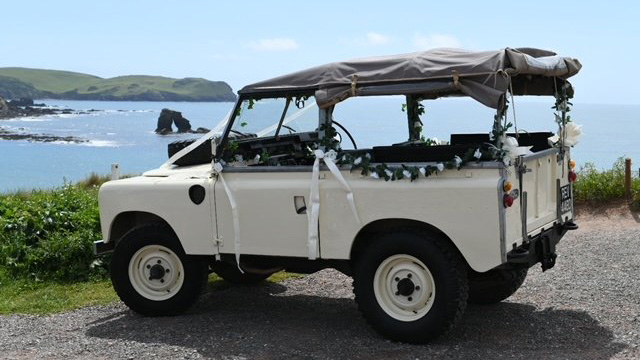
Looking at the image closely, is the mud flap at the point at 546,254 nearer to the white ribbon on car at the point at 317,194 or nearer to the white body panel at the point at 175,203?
the white ribbon on car at the point at 317,194

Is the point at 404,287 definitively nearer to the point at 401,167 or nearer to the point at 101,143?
the point at 401,167

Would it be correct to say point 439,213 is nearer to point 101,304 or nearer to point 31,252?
point 101,304

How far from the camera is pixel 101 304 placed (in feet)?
28.8

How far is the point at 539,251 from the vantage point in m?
7.03

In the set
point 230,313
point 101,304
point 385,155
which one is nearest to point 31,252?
point 101,304

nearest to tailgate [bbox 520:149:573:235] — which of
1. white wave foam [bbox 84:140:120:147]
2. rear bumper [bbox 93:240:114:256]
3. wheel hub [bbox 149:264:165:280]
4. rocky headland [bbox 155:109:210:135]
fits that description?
wheel hub [bbox 149:264:165:280]

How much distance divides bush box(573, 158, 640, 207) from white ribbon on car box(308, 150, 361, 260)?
29.0 feet

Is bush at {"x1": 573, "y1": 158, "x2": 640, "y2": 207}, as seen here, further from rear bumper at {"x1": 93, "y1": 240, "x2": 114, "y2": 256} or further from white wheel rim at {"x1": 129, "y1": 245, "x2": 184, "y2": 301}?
rear bumper at {"x1": 93, "y1": 240, "x2": 114, "y2": 256}

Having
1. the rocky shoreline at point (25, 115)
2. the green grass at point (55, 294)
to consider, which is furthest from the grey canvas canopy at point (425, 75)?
the rocky shoreline at point (25, 115)

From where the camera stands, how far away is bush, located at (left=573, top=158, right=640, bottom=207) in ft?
47.6

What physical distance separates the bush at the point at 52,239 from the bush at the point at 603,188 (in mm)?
8213

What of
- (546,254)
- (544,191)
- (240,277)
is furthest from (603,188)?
(546,254)

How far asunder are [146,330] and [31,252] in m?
3.60

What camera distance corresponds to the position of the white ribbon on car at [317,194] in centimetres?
669
